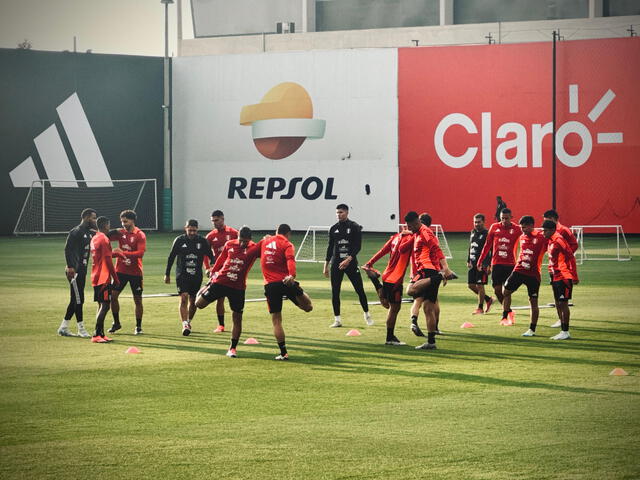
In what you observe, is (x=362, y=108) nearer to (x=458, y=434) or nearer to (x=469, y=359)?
(x=469, y=359)

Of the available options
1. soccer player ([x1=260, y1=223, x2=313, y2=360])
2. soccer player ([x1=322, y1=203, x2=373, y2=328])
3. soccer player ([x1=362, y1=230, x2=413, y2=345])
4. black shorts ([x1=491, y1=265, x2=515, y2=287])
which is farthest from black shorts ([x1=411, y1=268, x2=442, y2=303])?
black shorts ([x1=491, y1=265, x2=515, y2=287])

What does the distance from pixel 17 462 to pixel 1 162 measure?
4616 cm

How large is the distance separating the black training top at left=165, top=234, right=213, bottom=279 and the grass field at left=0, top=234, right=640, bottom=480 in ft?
3.47

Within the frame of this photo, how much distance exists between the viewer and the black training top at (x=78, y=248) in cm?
1805

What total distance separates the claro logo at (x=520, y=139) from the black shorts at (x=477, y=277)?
96.2 ft

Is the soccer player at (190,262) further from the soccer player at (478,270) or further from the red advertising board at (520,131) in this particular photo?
the red advertising board at (520,131)

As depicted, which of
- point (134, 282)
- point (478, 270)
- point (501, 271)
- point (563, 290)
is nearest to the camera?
point (563, 290)

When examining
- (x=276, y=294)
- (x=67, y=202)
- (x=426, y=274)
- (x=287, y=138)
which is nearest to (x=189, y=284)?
(x=276, y=294)

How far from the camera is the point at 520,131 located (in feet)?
165

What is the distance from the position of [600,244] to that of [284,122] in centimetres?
1813

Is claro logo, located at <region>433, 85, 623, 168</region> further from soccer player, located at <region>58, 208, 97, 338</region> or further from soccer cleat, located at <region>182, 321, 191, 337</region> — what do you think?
soccer player, located at <region>58, 208, 97, 338</region>

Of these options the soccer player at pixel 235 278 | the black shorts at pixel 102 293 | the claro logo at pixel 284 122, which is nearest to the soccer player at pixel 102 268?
the black shorts at pixel 102 293

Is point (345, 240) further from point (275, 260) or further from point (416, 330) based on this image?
point (275, 260)

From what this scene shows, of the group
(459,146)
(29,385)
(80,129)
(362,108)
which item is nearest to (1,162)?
(80,129)
